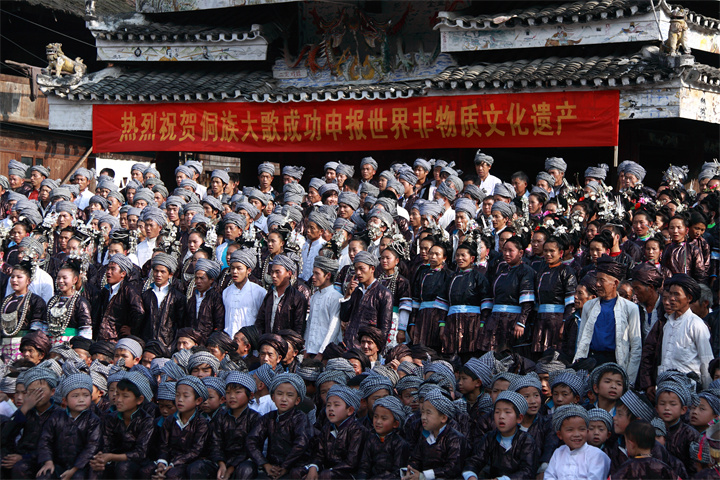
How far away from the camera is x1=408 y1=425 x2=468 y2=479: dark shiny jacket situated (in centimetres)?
687

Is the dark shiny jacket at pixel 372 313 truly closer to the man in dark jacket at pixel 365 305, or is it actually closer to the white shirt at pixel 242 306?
the man in dark jacket at pixel 365 305

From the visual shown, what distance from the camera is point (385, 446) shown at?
7141 mm

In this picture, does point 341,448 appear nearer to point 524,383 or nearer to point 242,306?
point 524,383

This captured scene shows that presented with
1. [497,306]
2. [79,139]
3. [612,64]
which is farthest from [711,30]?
[79,139]

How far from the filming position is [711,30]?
633 inches

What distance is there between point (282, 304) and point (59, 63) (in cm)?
1131

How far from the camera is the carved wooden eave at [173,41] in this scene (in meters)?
18.0

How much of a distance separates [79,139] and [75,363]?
14.9 m

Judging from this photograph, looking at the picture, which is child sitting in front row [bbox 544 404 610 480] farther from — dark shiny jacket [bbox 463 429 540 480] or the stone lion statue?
the stone lion statue

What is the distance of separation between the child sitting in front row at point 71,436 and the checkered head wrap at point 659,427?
4485 millimetres

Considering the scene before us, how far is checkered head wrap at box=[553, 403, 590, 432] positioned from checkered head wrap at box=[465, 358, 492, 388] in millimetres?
1340

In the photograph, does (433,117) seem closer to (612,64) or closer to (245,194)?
(612,64)

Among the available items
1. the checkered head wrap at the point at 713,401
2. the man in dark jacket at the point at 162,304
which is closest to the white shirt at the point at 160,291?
the man in dark jacket at the point at 162,304

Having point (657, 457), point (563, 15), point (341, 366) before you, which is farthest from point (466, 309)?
point (563, 15)
